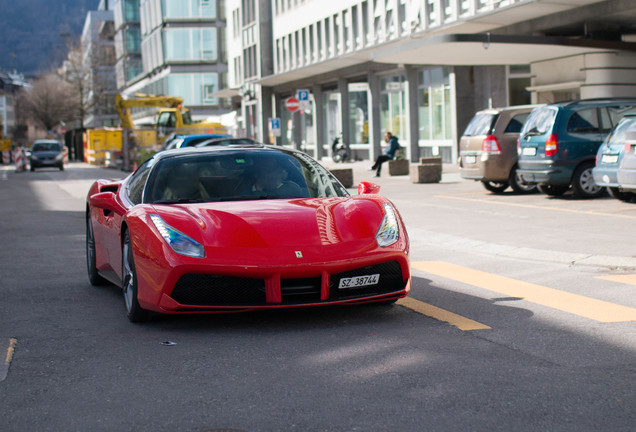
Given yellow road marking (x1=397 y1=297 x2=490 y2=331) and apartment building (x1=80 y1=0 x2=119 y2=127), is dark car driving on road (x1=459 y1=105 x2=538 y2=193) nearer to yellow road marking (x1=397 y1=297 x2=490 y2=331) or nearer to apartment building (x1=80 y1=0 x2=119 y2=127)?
yellow road marking (x1=397 y1=297 x2=490 y2=331)

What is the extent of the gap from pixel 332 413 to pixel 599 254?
21.3ft

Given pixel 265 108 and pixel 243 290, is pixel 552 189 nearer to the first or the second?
pixel 243 290

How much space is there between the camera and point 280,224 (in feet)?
21.4

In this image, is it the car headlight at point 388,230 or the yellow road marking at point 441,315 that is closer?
the yellow road marking at point 441,315

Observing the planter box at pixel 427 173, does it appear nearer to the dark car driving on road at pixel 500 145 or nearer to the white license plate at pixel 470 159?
the white license plate at pixel 470 159

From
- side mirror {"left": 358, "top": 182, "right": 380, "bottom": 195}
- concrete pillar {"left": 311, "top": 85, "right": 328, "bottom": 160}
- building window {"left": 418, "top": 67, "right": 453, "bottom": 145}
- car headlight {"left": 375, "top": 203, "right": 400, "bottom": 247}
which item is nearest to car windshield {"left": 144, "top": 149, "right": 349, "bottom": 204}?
side mirror {"left": 358, "top": 182, "right": 380, "bottom": 195}

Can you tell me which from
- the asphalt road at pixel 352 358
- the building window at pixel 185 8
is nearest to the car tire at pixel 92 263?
the asphalt road at pixel 352 358

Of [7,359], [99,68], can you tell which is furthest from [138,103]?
[99,68]

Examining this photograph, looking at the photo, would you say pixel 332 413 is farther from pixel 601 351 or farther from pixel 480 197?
pixel 480 197

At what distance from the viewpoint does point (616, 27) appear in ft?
95.7

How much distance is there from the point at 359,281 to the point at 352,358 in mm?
1041

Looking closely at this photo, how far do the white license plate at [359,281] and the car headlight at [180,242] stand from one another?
925mm

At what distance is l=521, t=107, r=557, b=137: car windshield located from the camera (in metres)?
18.0

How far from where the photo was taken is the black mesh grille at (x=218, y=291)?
628 centimetres
